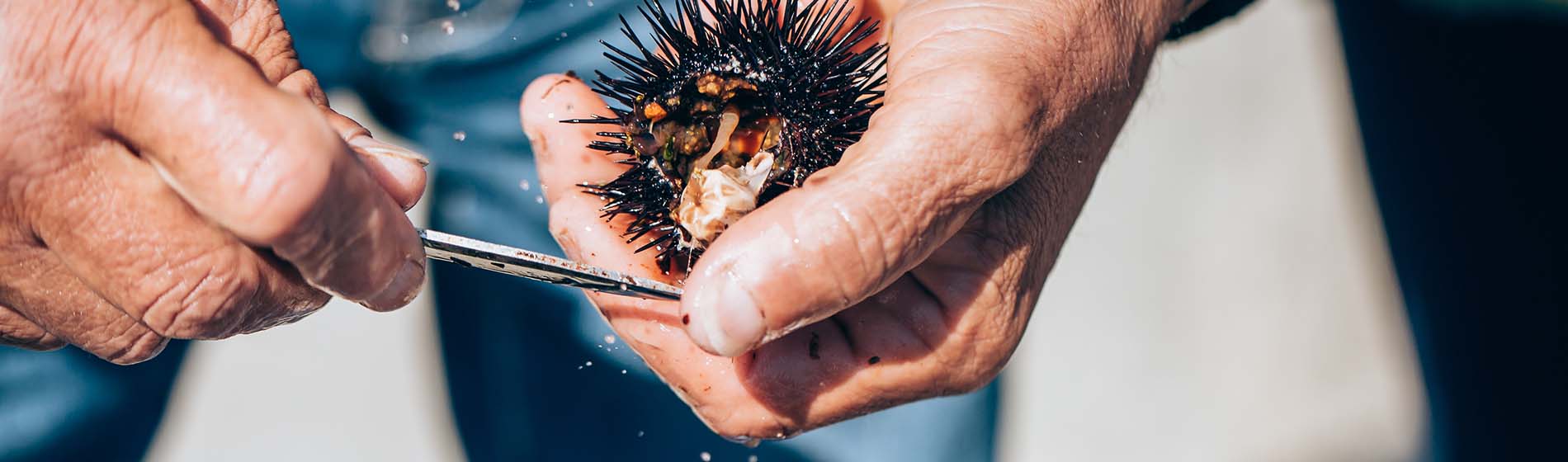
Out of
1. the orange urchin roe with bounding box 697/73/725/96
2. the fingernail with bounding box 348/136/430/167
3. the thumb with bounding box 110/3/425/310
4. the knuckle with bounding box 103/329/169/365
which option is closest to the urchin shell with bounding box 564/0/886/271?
the orange urchin roe with bounding box 697/73/725/96

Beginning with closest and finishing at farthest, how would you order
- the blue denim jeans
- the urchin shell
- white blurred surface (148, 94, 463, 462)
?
the urchin shell → the blue denim jeans → white blurred surface (148, 94, 463, 462)

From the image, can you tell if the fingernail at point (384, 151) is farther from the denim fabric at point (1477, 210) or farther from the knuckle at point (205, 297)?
the denim fabric at point (1477, 210)

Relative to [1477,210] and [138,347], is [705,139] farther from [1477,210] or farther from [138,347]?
[1477,210]

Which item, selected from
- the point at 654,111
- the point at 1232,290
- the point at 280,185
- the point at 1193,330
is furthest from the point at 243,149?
the point at 1232,290

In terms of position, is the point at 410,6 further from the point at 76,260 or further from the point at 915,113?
the point at 915,113

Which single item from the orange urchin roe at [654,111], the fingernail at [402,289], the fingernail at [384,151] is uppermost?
the fingernail at [384,151]

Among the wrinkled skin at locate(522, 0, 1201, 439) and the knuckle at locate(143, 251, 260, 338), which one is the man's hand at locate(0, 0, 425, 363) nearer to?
the knuckle at locate(143, 251, 260, 338)

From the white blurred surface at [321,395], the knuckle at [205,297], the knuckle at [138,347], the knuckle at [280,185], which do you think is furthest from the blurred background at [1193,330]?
the knuckle at [280,185]
